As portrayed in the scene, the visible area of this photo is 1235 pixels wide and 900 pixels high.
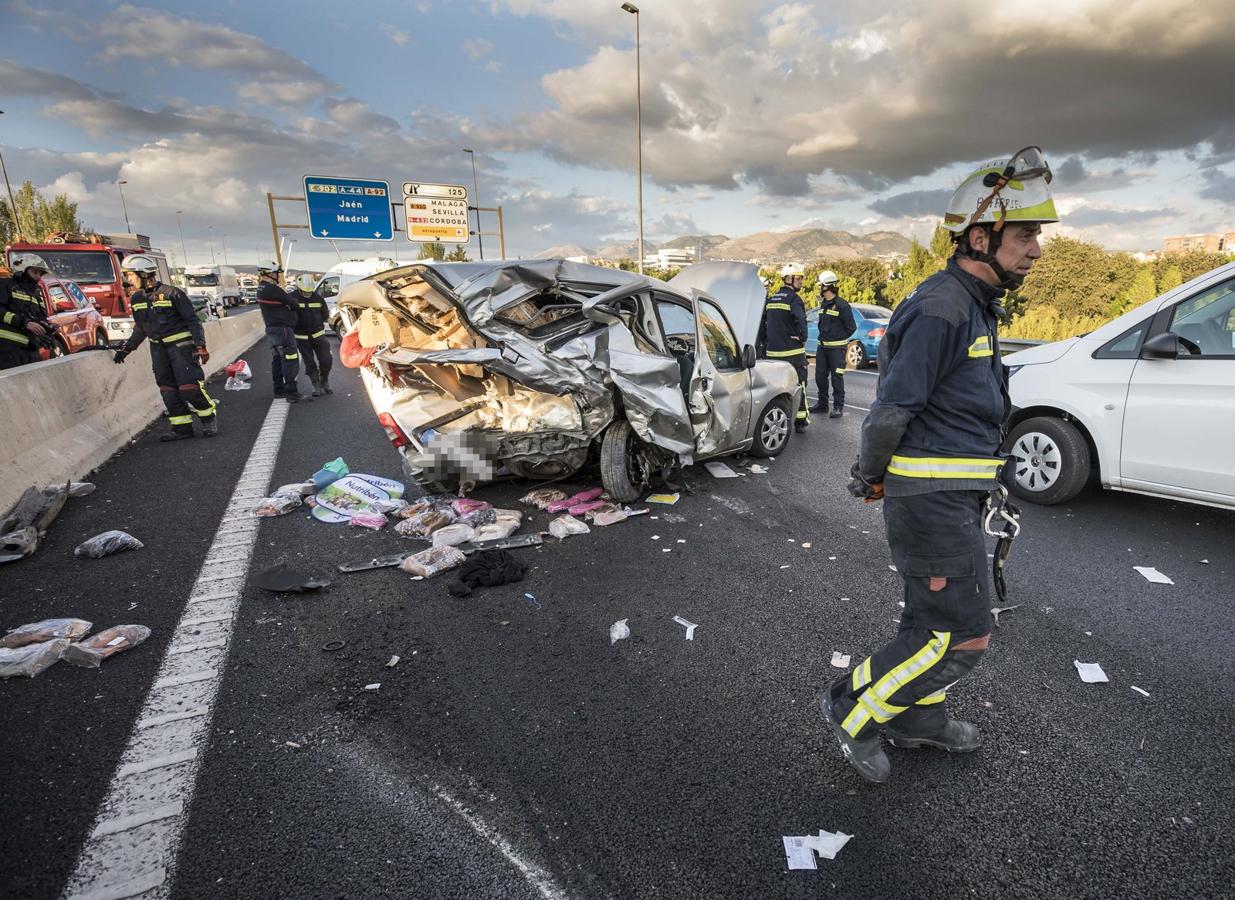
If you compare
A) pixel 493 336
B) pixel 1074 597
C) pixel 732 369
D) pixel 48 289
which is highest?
pixel 48 289

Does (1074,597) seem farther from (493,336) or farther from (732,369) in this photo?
(493,336)

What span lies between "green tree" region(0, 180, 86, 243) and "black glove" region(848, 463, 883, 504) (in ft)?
140

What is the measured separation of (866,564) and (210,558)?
13.8ft

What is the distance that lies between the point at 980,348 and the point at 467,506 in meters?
3.71

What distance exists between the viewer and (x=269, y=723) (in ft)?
8.30

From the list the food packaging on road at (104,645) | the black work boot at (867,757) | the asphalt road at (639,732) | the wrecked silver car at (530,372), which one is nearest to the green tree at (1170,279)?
the asphalt road at (639,732)

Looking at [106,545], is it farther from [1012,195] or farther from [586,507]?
[1012,195]

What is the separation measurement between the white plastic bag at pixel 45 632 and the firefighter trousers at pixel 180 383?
15.4 feet

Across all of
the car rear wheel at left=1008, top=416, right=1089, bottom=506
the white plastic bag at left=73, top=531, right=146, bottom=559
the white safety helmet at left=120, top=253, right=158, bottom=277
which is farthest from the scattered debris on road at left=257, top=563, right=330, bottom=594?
the car rear wheel at left=1008, top=416, right=1089, bottom=506

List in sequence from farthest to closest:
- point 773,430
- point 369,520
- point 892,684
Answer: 1. point 773,430
2. point 369,520
3. point 892,684

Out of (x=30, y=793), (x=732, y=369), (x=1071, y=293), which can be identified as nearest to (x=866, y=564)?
(x=732, y=369)

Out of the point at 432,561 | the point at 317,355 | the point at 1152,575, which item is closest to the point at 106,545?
the point at 432,561

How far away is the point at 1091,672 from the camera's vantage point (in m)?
2.86

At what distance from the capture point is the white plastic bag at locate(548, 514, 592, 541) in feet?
14.6
